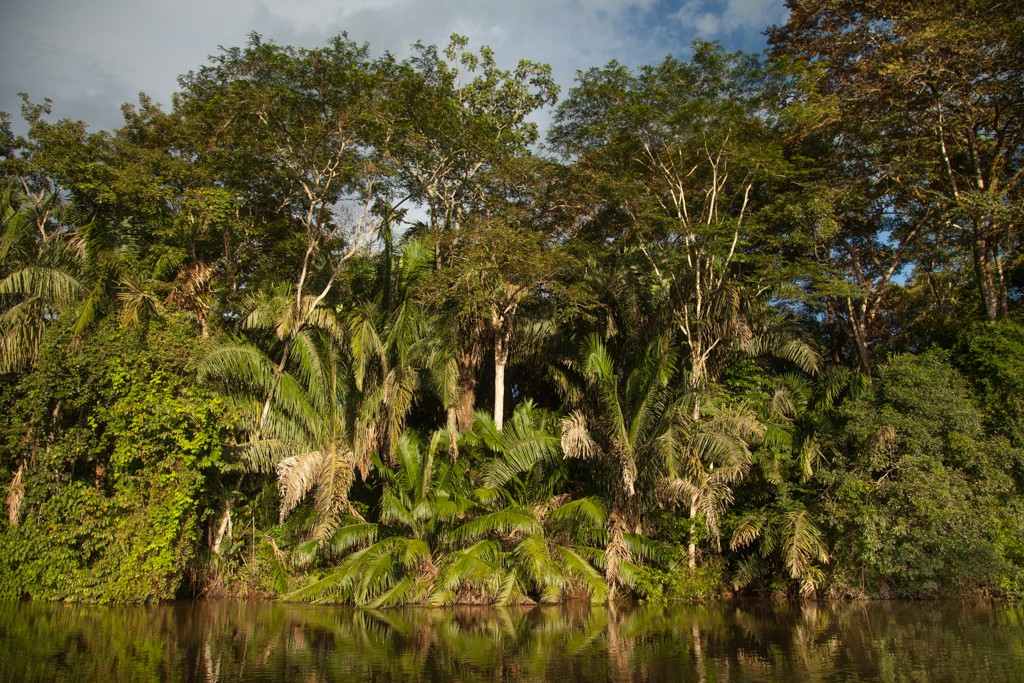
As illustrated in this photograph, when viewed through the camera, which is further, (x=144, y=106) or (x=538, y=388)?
(x=538, y=388)

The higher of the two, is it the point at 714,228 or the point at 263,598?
the point at 714,228

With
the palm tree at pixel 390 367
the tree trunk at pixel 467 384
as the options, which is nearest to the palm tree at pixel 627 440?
the tree trunk at pixel 467 384

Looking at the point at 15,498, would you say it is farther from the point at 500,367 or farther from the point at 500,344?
the point at 500,344

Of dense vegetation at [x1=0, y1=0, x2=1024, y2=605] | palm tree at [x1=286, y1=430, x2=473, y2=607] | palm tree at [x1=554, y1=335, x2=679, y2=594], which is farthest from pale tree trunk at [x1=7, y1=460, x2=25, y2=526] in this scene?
palm tree at [x1=554, y1=335, x2=679, y2=594]

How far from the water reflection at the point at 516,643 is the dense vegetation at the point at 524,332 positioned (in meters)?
1.45

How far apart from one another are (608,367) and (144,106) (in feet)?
48.9

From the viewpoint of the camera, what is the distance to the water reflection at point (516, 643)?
25.0 feet

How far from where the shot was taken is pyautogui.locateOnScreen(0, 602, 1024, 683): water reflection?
762 cm

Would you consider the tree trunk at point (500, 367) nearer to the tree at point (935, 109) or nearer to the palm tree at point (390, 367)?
the palm tree at point (390, 367)

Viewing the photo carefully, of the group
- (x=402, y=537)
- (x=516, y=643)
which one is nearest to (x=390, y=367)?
(x=402, y=537)

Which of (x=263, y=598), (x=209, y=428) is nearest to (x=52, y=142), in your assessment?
(x=209, y=428)

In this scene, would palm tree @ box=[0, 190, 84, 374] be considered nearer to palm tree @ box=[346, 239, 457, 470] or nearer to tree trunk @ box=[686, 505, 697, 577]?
palm tree @ box=[346, 239, 457, 470]

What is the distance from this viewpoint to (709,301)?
18.8 m

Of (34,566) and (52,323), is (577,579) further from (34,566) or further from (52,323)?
(52,323)
